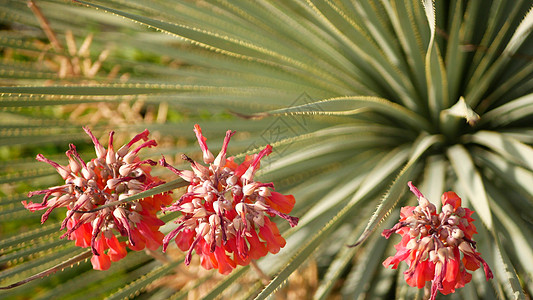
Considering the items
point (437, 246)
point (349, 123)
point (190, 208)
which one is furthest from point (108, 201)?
point (349, 123)

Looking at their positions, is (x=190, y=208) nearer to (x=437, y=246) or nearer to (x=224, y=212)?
(x=224, y=212)

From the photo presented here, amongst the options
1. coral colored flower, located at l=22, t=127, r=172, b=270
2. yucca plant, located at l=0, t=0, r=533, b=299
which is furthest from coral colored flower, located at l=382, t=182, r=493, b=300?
coral colored flower, located at l=22, t=127, r=172, b=270

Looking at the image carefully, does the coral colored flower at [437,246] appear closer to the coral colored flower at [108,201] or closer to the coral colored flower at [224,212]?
the coral colored flower at [224,212]

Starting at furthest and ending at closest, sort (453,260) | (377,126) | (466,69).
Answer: (466,69), (377,126), (453,260)

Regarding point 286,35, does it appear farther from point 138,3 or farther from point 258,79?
point 138,3

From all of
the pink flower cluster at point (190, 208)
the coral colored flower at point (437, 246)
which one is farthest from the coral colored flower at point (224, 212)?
the coral colored flower at point (437, 246)

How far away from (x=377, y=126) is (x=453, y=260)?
62 centimetres

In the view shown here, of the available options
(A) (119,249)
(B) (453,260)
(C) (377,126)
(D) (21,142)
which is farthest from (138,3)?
(B) (453,260)

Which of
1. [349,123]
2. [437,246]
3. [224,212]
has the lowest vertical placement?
[437,246]

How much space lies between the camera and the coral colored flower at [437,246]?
0.69 m

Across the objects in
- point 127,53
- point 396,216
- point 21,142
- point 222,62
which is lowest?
point 396,216

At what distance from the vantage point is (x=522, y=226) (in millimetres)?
1137

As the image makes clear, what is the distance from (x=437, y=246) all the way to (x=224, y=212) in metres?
0.31

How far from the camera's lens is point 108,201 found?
0.72m
